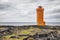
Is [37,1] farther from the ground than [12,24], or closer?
farther from the ground

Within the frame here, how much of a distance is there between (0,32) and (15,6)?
Result: 0.52 meters

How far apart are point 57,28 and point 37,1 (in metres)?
0.54

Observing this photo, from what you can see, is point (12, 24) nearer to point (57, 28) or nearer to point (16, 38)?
point (16, 38)

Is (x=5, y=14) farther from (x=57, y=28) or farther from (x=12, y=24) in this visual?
(x=57, y=28)

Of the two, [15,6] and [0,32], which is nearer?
[0,32]

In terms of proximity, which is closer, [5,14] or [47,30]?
[47,30]

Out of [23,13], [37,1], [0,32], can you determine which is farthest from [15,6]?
[0,32]

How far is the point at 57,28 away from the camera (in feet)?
7.18

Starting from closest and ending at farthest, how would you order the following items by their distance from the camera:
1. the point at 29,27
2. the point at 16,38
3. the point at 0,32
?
1. the point at 16,38
2. the point at 0,32
3. the point at 29,27

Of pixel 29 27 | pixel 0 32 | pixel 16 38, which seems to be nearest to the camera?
pixel 16 38

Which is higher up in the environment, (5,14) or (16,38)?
(5,14)

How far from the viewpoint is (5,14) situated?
2.30 m

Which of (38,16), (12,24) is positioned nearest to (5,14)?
(12,24)

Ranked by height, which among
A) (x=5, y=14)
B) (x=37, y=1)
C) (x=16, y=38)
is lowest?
(x=16, y=38)
